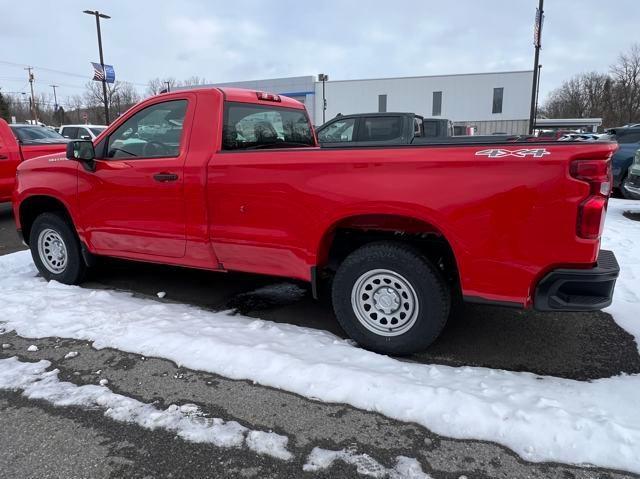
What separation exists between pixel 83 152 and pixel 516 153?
3.65 meters

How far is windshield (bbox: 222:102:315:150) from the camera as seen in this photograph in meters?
4.03

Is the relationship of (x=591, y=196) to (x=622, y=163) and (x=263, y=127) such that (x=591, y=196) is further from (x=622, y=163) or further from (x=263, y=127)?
(x=622, y=163)

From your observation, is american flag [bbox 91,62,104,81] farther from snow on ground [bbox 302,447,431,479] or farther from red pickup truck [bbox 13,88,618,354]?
snow on ground [bbox 302,447,431,479]

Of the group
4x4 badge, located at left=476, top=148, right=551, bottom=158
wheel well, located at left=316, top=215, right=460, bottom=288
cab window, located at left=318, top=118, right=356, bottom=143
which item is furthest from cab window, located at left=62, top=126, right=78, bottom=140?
4x4 badge, located at left=476, top=148, right=551, bottom=158

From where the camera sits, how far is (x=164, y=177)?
3971mm

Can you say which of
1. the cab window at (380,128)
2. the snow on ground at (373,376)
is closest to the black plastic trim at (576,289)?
the snow on ground at (373,376)

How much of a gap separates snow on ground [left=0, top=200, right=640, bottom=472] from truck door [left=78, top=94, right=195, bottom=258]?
0.61 meters

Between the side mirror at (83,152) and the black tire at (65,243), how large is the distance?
0.86 m

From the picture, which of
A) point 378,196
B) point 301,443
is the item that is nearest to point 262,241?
point 378,196

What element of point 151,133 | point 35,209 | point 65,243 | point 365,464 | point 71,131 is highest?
point 71,131

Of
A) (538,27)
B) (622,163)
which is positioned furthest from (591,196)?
(538,27)

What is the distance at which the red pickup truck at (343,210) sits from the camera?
2.78 m

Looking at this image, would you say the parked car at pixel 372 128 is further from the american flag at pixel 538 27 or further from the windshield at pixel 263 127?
the american flag at pixel 538 27

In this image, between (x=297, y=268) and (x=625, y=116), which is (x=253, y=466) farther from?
(x=625, y=116)
